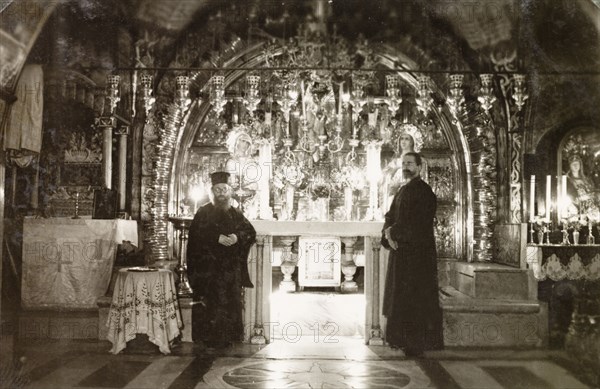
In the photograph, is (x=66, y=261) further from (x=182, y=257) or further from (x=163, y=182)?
(x=163, y=182)

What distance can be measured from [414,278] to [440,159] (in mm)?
2953

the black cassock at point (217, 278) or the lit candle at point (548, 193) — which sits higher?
the lit candle at point (548, 193)

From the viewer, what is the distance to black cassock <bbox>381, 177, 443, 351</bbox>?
21.8ft

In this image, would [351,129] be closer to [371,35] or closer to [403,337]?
[371,35]

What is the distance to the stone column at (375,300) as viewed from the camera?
274 inches

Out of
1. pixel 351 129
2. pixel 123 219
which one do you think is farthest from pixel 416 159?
pixel 123 219

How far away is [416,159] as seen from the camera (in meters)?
6.89

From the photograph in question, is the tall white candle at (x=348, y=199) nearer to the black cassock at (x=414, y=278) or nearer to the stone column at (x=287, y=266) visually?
the stone column at (x=287, y=266)

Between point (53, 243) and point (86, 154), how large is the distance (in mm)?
1734

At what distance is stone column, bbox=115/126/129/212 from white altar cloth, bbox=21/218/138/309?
3.02 ft

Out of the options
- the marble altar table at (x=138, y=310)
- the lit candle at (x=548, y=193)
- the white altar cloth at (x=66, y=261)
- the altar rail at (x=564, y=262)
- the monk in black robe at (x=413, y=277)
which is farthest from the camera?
the lit candle at (x=548, y=193)

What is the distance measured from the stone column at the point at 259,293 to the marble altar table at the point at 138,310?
3.67 ft

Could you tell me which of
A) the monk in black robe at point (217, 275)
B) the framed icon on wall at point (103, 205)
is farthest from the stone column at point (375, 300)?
the framed icon on wall at point (103, 205)

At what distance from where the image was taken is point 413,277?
668 cm
